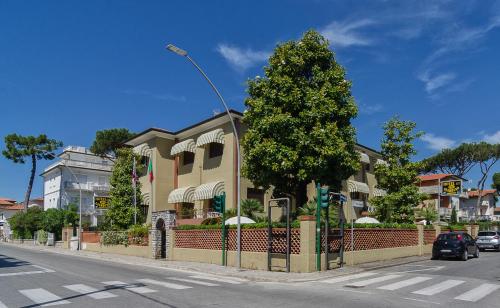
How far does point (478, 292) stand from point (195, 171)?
25.5 m

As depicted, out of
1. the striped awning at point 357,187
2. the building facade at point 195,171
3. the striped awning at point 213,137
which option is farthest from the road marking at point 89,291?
the striped awning at point 357,187

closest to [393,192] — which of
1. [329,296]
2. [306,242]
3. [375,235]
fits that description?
[375,235]

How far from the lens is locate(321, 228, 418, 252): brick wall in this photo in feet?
65.1

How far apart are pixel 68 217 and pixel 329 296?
4528cm

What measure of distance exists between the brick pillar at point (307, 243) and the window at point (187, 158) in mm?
20403

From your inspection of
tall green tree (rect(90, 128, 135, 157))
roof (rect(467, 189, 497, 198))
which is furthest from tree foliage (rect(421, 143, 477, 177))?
tall green tree (rect(90, 128, 135, 157))

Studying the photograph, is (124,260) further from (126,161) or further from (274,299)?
(274,299)

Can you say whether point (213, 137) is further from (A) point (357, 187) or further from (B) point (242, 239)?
(A) point (357, 187)

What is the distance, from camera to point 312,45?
23.3 metres

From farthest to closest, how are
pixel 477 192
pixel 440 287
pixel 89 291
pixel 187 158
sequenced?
pixel 477 192, pixel 187 158, pixel 440 287, pixel 89 291

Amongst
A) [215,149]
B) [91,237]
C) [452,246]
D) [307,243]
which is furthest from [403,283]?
[91,237]

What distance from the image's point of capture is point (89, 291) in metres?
12.5

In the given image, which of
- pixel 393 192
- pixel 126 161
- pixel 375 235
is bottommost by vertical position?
pixel 375 235

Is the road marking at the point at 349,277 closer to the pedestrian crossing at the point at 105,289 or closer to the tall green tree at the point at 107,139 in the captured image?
the pedestrian crossing at the point at 105,289
